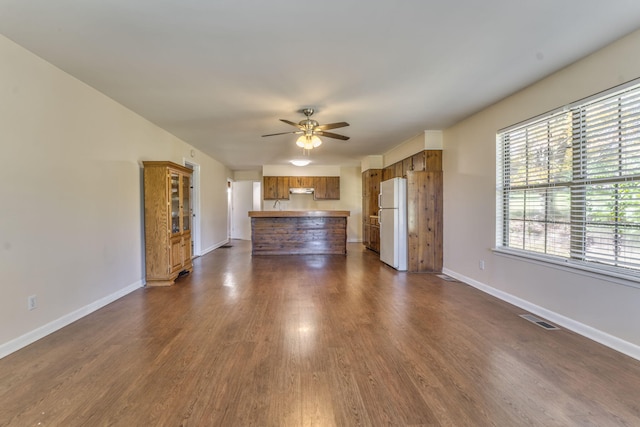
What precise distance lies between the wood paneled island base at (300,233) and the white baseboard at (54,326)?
3256 mm

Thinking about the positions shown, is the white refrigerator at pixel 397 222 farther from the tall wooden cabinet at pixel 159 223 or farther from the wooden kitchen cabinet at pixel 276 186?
the wooden kitchen cabinet at pixel 276 186

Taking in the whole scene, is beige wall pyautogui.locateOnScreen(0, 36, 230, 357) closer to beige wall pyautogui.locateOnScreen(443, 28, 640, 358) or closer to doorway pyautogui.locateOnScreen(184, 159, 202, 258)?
doorway pyautogui.locateOnScreen(184, 159, 202, 258)

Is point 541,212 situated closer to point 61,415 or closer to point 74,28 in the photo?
point 61,415

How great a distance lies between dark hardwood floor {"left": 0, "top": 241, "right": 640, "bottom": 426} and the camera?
60.7 inches

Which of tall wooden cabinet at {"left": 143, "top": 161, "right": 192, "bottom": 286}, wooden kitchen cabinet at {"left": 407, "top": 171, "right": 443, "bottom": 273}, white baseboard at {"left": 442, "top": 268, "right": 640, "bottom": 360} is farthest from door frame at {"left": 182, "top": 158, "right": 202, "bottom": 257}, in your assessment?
white baseboard at {"left": 442, "top": 268, "right": 640, "bottom": 360}

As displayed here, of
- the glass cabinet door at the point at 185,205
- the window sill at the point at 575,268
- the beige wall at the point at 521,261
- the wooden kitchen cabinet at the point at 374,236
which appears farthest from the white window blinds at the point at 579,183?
the glass cabinet door at the point at 185,205

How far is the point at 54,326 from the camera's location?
2.59 m

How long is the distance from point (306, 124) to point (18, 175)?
2.95 metres

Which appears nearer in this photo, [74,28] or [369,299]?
[74,28]

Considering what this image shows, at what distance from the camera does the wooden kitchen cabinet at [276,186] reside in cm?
871

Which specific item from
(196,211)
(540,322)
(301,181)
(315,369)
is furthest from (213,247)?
(540,322)

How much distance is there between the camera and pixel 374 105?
144 inches

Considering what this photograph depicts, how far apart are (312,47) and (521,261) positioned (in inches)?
125

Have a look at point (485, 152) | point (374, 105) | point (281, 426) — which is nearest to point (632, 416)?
point (281, 426)
